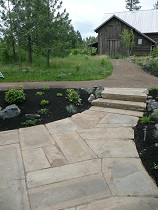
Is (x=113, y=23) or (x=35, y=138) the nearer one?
(x=35, y=138)

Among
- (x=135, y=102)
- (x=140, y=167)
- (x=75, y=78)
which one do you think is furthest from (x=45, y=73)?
(x=140, y=167)

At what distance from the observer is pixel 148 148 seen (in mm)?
2938

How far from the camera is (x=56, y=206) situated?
188cm

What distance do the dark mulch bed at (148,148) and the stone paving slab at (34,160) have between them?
126 centimetres

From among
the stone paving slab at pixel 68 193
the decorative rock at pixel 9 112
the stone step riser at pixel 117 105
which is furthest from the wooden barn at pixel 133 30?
the stone paving slab at pixel 68 193

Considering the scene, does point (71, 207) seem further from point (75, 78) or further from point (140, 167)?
point (75, 78)

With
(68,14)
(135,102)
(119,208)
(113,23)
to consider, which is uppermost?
(113,23)

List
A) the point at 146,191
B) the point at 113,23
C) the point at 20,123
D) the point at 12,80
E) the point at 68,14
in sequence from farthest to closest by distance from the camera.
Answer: the point at 113,23 → the point at 68,14 → the point at 12,80 → the point at 20,123 → the point at 146,191

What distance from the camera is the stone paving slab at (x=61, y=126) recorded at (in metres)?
3.56

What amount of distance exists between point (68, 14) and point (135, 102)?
772 centimetres

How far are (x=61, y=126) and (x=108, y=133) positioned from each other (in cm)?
89

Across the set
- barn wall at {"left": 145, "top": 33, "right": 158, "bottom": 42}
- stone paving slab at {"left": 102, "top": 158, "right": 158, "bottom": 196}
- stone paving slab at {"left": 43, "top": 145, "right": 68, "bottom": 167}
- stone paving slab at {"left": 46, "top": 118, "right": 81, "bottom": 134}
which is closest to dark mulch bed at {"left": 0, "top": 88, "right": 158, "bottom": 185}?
stone paving slab at {"left": 102, "top": 158, "right": 158, "bottom": 196}

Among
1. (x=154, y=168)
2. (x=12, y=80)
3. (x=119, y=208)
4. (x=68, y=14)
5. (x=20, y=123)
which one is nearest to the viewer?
(x=119, y=208)

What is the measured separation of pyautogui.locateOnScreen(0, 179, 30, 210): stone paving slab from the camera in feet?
6.19
